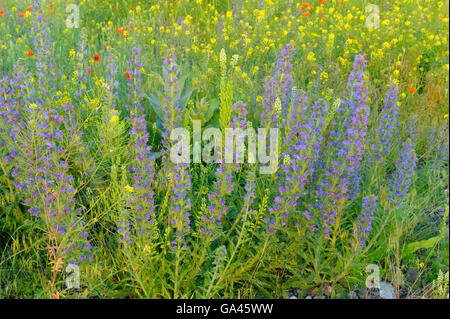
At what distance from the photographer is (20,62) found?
252 cm

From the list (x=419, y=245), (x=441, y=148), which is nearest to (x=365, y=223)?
(x=419, y=245)

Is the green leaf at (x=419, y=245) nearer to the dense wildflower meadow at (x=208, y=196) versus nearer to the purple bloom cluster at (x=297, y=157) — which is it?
the dense wildflower meadow at (x=208, y=196)

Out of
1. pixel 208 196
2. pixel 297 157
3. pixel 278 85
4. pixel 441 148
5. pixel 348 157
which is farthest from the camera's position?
pixel 441 148

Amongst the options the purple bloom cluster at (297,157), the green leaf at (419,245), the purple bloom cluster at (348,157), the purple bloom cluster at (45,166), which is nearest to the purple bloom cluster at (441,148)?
the green leaf at (419,245)

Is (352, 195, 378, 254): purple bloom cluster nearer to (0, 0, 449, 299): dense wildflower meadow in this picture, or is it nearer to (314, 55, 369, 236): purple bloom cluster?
(0, 0, 449, 299): dense wildflower meadow

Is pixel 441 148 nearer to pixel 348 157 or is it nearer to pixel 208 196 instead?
pixel 348 157

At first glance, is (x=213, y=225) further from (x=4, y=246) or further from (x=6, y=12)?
(x=6, y=12)

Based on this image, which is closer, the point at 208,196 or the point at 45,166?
the point at 45,166

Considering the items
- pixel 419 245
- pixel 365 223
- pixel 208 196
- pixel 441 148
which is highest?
pixel 441 148

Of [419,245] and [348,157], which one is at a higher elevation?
[348,157]

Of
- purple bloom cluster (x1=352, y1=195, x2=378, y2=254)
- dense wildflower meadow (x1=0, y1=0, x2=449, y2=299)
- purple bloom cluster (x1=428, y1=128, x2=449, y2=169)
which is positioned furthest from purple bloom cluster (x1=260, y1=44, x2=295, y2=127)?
purple bloom cluster (x1=428, y1=128, x2=449, y2=169)

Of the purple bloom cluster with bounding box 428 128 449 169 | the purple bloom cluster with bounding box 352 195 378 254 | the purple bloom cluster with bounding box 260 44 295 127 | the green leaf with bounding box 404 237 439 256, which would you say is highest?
the purple bloom cluster with bounding box 260 44 295 127
